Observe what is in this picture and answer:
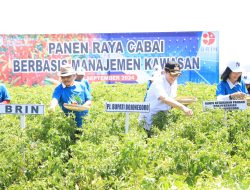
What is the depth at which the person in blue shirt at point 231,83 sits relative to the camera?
7008 millimetres

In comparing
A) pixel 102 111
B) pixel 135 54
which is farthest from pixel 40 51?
pixel 102 111

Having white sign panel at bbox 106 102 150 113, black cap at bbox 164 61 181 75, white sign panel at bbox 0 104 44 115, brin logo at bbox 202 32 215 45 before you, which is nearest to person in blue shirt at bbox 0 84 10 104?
white sign panel at bbox 0 104 44 115

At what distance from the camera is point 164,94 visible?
6.49 meters

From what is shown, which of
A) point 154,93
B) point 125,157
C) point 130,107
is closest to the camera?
point 125,157

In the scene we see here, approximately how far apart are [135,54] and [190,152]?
62.7ft

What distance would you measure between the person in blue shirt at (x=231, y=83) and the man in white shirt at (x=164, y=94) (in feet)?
2.60

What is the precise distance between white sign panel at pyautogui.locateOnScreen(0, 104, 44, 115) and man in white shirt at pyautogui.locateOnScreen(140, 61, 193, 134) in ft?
4.69

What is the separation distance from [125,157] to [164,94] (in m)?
1.75

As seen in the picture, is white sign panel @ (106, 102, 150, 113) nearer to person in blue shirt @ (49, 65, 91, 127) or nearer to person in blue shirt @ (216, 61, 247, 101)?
person in blue shirt @ (49, 65, 91, 127)

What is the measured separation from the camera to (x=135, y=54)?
2392cm

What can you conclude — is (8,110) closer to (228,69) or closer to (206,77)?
(228,69)

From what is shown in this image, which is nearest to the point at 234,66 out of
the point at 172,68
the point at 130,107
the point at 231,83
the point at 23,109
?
the point at 231,83

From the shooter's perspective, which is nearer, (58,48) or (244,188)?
(244,188)

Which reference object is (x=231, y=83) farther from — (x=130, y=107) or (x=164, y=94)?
(x=130, y=107)
